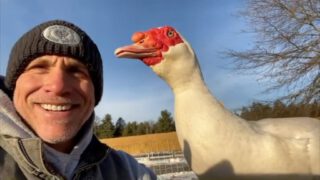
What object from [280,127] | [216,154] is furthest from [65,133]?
[280,127]

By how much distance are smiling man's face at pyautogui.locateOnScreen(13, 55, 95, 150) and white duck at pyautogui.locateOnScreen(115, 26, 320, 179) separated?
1002 mm

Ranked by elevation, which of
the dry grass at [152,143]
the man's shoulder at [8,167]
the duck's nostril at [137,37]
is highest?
the duck's nostril at [137,37]

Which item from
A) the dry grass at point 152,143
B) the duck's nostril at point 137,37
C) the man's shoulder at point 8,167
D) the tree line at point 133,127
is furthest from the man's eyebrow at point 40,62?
the tree line at point 133,127

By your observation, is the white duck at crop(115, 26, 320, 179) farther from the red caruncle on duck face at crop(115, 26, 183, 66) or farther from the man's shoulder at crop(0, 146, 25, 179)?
the man's shoulder at crop(0, 146, 25, 179)

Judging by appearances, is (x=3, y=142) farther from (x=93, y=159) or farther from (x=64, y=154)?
(x=93, y=159)

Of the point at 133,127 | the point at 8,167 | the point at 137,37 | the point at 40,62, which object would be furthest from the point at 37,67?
the point at 133,127

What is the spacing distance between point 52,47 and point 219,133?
44.9 inches

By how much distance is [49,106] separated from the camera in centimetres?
136

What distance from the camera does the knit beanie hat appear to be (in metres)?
1.38

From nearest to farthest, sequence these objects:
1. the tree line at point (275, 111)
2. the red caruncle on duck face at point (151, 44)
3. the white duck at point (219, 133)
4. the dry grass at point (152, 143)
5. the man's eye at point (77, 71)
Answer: the man's eye at point (77, 71), the white duck at point (219, 133), the red caruncle on duck face at point (151, 44), the tree line at point (275, 111), the dry grass at point (152, 143)

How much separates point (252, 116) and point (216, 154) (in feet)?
11.4

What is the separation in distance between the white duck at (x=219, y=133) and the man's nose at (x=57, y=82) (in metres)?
1.06

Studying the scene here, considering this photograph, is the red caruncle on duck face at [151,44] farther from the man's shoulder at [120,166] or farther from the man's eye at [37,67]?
the man's eye at [37,67]

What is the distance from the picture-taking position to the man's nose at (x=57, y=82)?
135cm
